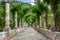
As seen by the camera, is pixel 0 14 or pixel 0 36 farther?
pixel 0 14

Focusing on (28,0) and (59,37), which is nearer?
(59,37)

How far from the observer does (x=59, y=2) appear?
102 feet

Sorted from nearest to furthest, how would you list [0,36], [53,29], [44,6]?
[0,36] < [53,29] < [44,6]

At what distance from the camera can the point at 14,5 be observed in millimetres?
53938

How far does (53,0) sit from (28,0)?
48882 mm

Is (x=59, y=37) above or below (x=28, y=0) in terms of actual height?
below

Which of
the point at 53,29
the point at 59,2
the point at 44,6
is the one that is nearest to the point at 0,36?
the point at 53,29

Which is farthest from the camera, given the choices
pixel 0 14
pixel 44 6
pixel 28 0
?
pixel 28 0

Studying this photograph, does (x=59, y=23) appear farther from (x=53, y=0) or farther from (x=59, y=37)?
(x=59, y=37)

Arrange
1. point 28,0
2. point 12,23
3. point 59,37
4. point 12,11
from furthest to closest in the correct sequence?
point 28,0, point 12,23, point 12,11, point 59,37

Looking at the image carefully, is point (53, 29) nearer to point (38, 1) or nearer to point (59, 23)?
point (59, 23)

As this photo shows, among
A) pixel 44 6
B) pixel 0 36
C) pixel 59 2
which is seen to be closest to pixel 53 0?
pixel 59 2

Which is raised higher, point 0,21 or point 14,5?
point 14,5

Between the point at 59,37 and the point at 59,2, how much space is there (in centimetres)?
1660
